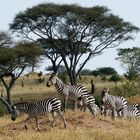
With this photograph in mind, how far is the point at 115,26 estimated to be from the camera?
4234cm

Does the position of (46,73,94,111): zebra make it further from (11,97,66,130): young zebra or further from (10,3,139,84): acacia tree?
(10,3,139,84): acacia tree

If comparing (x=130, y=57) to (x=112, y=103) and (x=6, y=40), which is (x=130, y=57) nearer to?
(x=6, y=40)

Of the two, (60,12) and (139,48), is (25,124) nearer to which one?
(60,12)

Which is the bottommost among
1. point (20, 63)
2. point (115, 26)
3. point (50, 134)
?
point (50, 134)

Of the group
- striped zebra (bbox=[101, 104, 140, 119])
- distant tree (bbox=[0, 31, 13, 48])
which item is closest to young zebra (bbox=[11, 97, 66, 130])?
striped zebra (bbox=[101, 104, 140, 119])

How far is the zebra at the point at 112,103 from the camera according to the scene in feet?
58.9

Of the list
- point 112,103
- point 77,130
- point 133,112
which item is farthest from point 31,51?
point 77,130

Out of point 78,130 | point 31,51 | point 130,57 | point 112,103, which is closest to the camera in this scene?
point 78,130

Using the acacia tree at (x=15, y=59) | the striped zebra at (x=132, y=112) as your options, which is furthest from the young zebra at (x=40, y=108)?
the acacia tree at (x=15, y=59)

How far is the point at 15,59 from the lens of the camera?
1395 inches

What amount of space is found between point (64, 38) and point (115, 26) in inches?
151

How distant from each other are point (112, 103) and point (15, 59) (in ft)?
58.6

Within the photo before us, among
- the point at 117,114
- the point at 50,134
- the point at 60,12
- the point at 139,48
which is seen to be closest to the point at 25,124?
the point at 50,134

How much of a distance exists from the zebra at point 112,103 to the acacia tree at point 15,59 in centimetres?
1577
